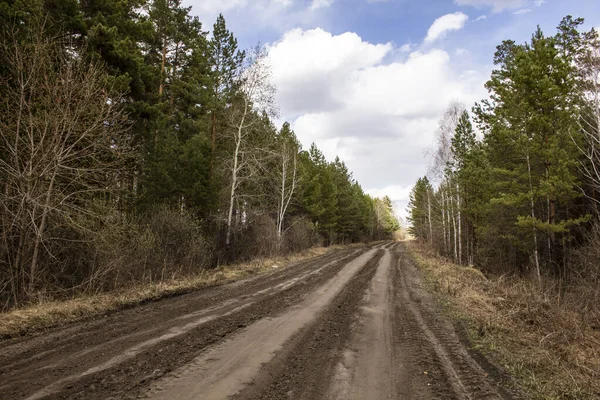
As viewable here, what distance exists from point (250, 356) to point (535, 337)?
17.3ft

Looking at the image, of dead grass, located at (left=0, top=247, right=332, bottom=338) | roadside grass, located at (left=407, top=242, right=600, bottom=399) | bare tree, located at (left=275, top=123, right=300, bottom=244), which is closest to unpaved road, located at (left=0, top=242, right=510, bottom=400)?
roadside grass, located at (left=407, top=242, right=600, bottom=399)

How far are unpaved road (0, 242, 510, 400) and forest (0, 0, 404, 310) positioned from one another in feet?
10.2

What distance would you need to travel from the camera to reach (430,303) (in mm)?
9094

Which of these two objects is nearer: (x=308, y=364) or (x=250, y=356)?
(x=308, y=364)

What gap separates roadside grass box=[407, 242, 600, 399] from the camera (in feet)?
13.5

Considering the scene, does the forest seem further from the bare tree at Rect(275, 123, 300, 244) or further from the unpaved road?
Result: the unpaved road

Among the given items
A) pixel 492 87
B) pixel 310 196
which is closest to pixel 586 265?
pixel 492 87

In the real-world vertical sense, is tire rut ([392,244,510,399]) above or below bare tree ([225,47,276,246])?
below

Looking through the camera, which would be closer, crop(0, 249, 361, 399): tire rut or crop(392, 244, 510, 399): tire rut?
crop(0, 249, 361, 399): tire rut

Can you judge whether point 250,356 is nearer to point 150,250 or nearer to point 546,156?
point 150,250

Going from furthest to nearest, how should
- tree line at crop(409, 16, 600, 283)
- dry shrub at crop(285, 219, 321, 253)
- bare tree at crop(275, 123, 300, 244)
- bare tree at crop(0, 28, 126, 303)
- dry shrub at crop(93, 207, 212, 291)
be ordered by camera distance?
1. dry shrub at crop(285, 219, 321, 253)
2. bare tree at crop(275, 123, 300, 244)
3. tree line at crop(409, 16, 600, 283)
4. dry shrub at crop(93, 207, 212, 291)
5. bare tree at crop(0, 28, 126, 303)

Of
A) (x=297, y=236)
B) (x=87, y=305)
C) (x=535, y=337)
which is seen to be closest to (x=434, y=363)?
(x=535, y=337)

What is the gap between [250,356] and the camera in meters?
4.87

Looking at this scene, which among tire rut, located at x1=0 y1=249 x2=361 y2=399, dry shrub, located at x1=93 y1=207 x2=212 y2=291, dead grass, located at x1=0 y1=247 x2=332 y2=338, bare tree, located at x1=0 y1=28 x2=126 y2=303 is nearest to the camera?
tire rut, located at x1=0 y1=249 x2=361 y2=399
